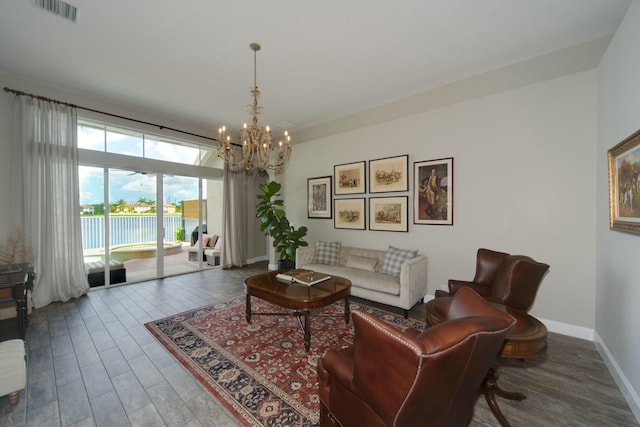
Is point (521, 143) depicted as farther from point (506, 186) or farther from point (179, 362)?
point (179, 362)

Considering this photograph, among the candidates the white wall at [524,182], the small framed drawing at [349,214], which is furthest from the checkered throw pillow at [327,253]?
the white wall at [524,182]

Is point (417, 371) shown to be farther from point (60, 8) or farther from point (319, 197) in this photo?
point (319, 197)

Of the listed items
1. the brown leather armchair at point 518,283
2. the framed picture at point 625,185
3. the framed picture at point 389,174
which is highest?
the framed picture at point 389,174

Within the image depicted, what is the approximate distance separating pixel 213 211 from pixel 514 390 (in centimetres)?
617

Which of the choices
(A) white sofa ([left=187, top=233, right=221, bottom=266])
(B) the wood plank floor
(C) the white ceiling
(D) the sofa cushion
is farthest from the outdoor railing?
(D) the sofa cushion

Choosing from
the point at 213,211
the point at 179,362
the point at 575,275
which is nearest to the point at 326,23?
the point at 179,362

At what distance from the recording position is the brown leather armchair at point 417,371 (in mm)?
1021

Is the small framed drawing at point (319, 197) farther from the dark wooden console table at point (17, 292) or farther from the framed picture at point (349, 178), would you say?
the dark wooden console table at point (17, 292)

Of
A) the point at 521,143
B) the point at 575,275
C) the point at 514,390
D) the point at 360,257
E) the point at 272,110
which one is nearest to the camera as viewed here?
the point at 514,390

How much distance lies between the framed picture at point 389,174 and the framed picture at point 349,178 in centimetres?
20

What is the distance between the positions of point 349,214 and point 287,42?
10.1 ft

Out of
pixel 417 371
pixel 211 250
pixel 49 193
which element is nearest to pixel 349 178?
pixel 211 250

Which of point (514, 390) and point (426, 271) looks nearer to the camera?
point (514, 390)

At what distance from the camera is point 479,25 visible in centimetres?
262
